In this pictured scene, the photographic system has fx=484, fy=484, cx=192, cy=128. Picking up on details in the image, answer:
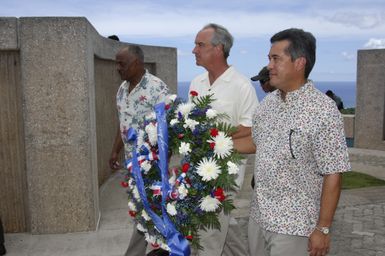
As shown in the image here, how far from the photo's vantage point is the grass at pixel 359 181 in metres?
9.16

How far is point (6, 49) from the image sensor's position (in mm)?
5281

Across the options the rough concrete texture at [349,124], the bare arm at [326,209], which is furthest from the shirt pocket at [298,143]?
the rough concrete texture at [349,124]

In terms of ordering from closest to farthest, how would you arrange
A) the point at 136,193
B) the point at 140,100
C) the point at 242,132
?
the point at 136,193 < the point at 242,132 < the point at 140,100

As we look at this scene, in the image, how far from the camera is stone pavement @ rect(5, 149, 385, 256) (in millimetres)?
5210

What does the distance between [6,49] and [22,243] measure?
7.04 feet

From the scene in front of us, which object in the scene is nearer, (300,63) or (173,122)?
(300,63)

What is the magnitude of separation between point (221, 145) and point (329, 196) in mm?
724

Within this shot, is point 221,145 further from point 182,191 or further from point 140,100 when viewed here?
point 140,100

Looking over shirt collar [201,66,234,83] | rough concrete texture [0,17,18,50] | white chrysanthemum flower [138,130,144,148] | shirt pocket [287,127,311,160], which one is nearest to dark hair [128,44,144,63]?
shirt collar [201,66,234,83]

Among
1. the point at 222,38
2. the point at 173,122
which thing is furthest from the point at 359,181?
the point at 173,122

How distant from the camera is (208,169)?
9.73 ft

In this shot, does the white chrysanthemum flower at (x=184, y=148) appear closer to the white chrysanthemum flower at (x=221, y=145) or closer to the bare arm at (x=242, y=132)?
the white chrysanthemum flower at (x=221, y=145)

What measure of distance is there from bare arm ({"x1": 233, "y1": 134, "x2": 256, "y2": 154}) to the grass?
19.8 ft

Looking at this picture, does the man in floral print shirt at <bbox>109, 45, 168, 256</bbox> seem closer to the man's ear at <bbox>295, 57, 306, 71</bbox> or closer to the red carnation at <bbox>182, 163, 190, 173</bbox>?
the red carnation at <bbox>182, 163, 190, 173</bbox>
